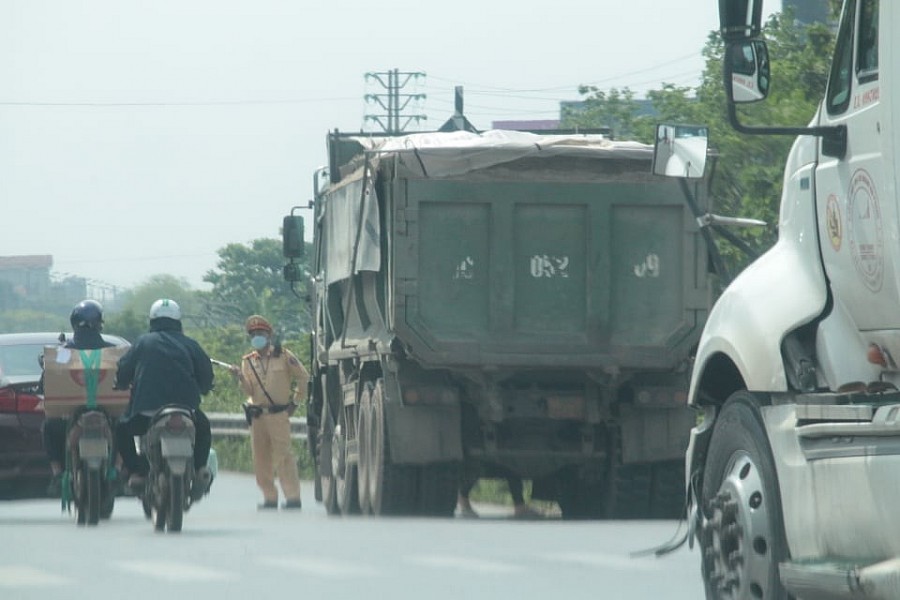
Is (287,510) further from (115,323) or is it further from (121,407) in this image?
(115,323)

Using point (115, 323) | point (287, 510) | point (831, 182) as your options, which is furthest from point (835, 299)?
point (115, 323)

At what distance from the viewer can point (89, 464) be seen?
15953mm

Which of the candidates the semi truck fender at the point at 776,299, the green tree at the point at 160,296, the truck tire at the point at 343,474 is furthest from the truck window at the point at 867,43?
the green tree at the point at 160,296

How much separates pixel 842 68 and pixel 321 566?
224 inches

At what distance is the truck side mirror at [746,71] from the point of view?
7.68m

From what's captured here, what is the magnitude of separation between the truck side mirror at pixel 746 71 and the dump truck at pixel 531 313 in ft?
29.0

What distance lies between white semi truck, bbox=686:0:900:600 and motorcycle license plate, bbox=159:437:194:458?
7.06 metres

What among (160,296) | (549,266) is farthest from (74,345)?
(160,296)

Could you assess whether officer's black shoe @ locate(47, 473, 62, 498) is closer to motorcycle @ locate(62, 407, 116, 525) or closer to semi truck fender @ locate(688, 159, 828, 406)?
motorcycle @ locate(62, 407, 116, 525)

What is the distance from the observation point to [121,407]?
54.1ft

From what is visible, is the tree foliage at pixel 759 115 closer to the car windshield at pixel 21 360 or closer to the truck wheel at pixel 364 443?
the truck wheel at pixel 364 443

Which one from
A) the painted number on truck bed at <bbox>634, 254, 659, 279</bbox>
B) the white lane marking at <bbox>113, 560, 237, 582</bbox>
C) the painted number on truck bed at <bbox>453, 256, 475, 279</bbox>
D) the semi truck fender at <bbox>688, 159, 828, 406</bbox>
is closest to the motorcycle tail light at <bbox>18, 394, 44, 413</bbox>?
the painted number on truck bed at <bbox>453, 256, 475, 279</bbox>

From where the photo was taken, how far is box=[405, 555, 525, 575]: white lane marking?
1242cm

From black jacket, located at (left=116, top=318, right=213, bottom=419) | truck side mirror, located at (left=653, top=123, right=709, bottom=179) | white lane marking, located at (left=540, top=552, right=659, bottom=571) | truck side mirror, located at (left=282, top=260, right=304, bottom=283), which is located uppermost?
truck side mirror, located at (left=282, top=260, right=304, bottom=283)
